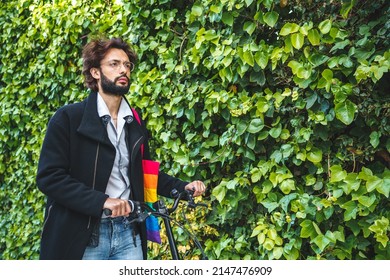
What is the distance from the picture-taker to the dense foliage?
3223 mm

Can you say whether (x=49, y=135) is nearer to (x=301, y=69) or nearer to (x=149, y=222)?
(x=149, y=222)

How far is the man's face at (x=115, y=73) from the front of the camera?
312cm

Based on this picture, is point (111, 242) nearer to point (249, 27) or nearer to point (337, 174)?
point (337, 174)

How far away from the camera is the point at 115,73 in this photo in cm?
314

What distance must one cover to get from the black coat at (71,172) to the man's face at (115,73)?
135 mm

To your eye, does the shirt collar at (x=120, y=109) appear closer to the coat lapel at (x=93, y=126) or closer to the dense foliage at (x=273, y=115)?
the coat lapel at (x=93, y=126)

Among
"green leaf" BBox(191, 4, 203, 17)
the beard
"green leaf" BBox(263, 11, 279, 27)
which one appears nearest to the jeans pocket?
the beard

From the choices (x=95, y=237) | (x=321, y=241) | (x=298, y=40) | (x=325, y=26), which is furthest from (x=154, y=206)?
(x=325, y=26)

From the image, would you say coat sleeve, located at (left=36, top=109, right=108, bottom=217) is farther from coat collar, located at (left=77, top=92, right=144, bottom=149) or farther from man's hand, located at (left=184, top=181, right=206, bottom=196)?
man's hand, located at (left=184, top=181, right=206, bottom=196)

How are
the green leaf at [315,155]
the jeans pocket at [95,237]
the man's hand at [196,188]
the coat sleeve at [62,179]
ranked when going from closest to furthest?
the coat sleeve at [62,179]
the jeans pocket at [95,237]
the man's hand at [196,188]
the green leaf at [315,155]

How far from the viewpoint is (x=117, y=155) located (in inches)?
121

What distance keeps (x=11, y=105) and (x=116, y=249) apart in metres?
3.35

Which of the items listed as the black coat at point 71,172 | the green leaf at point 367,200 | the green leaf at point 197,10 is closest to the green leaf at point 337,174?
the green leaf at point 367,200

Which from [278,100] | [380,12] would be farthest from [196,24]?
[380,12]
